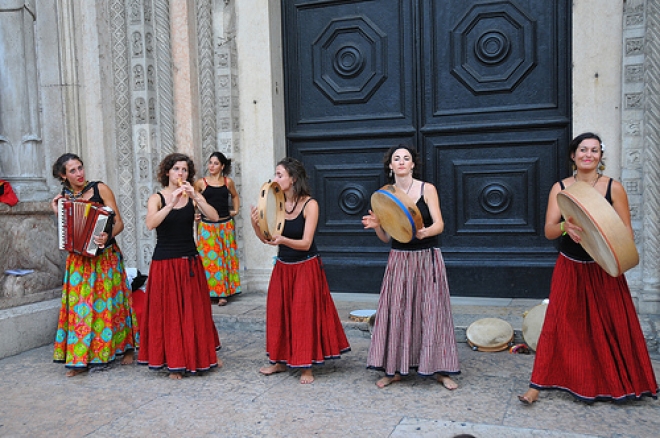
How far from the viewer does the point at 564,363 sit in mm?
3846

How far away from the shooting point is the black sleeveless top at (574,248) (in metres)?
3.78

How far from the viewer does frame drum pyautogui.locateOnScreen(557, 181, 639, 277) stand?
3451 mm

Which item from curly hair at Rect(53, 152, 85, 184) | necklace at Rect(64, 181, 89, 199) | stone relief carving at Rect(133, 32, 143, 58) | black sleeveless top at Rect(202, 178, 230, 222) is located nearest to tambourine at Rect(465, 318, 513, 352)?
black sleeveless top at Rect(202, 178, 230, 222)

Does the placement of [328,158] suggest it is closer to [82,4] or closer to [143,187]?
[143,187]

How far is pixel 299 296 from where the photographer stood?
Result: 4523mm

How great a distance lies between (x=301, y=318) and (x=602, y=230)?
2.12 m

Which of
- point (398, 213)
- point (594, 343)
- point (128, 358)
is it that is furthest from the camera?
point (128, 358)

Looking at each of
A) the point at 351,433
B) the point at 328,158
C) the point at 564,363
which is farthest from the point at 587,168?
the point at 328,158

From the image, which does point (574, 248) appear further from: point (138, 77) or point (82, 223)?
point (138, 77)

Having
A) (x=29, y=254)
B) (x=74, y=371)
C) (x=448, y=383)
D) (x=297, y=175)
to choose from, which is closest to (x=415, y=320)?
(x=448, y=383)

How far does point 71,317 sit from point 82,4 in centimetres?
369

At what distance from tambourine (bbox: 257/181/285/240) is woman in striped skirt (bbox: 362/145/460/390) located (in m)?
0.64

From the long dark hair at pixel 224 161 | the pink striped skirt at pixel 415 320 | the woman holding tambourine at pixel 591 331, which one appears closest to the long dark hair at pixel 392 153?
the pink striped skirt at pixel 415 320

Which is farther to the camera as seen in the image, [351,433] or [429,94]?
[429,94]
